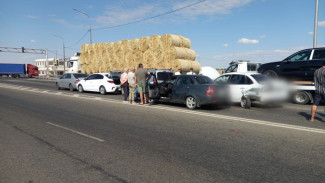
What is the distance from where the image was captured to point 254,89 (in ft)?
31.1


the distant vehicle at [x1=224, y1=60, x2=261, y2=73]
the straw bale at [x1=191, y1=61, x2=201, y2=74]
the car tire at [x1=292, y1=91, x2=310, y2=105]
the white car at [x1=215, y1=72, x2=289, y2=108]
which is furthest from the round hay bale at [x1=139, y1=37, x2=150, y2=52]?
the car tire at [x1=292, y1=91, x2=310, y2=105]

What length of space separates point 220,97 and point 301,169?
5769 mm

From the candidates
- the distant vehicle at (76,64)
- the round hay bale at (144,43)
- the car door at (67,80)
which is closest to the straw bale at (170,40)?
the round hay bale at (144,43)

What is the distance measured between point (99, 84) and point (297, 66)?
38.7ft

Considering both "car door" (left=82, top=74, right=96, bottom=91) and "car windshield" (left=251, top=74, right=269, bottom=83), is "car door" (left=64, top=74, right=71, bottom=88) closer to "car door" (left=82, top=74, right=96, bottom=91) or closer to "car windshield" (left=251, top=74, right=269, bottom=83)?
"car door" (left=82, top=74, right=96, bottom=91)

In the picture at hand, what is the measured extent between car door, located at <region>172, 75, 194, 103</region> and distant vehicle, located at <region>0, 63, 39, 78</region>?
55733 millimetres

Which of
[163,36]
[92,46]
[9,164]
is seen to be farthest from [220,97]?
[92,46]

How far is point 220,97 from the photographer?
924 cm

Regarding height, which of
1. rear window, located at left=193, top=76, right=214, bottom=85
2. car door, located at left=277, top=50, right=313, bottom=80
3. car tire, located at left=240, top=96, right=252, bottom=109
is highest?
car door, located at left=277, top=50, right=313, bottom=80

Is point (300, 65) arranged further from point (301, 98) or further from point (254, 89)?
point (254, 89)

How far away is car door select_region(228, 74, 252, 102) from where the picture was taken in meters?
9.87

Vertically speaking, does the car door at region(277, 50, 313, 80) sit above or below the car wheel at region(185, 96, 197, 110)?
above

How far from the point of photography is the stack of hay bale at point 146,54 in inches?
722

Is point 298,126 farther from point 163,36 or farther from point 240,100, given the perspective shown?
point 163,36
